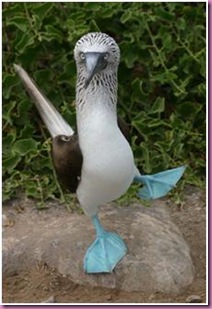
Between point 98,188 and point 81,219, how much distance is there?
54 centimetres

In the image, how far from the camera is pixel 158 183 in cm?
291

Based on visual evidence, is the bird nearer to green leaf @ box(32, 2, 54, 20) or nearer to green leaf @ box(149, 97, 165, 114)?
green leaf @ box(149, 97, 165, 114)

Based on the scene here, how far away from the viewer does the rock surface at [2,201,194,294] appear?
2.82m

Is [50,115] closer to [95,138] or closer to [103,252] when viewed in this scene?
[95,138]

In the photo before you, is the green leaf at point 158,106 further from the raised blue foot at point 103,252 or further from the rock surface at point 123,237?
the raised blue foot at point 103,252

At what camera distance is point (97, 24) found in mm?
3754

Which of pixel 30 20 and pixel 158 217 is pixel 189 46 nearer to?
pixel 30 20

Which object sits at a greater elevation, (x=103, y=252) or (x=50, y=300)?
(x=103, y=252)

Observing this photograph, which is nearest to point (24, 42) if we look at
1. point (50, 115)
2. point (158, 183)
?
point (50, 115)

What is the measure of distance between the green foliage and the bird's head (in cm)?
89

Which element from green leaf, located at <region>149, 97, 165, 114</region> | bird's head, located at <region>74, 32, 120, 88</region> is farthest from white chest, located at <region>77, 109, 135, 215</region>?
green leaf, located at <region>149, 97, 165, 114</region>

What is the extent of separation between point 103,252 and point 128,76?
3.65 ft

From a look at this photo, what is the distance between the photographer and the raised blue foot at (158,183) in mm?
2889

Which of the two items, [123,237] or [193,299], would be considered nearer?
[193,299]
